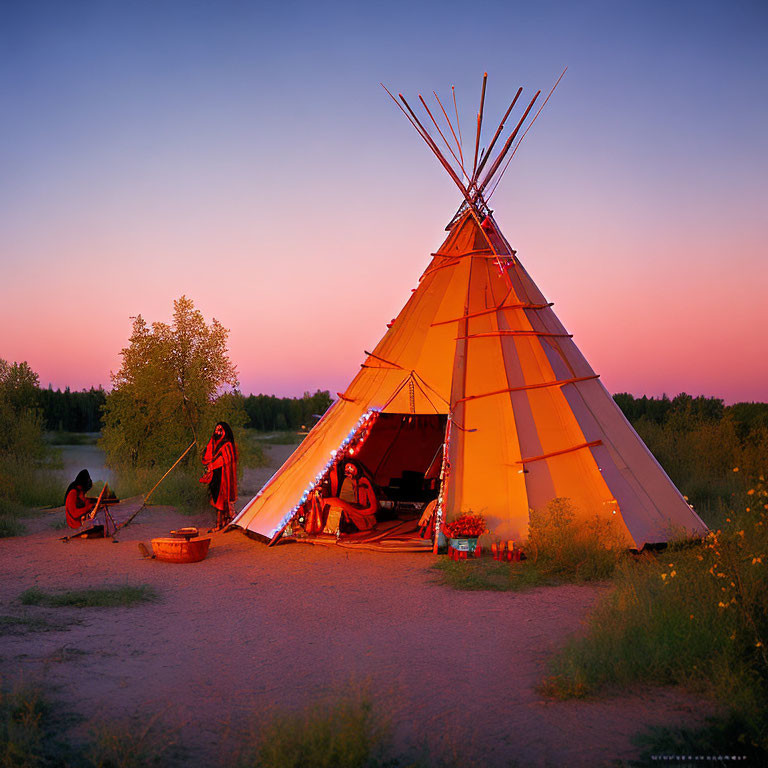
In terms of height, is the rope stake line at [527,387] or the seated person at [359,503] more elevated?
the rope stake line at [527,387]

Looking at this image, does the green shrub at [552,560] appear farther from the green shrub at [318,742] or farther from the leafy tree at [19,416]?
the leafy tree at [19,416]

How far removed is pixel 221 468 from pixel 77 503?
1.85 meters

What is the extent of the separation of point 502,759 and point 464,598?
3.07 m

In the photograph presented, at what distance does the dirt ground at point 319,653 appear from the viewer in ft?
11.8

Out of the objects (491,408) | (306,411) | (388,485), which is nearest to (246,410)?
(306,411)

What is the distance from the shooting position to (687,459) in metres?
12.7

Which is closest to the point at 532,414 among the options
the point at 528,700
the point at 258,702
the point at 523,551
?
the point at 523,551

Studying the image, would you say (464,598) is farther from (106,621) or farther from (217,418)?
(217,418)

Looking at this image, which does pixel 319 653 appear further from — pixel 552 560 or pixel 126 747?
pixel 552 560

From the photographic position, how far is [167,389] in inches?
607

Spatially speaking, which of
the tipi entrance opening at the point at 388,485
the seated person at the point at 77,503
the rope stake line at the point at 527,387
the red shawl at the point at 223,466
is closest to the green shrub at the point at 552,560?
the tipi entrance opening at the point at 388,485

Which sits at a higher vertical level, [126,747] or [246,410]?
[246,410]

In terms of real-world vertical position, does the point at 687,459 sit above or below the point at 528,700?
above

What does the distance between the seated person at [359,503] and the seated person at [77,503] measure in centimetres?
312
